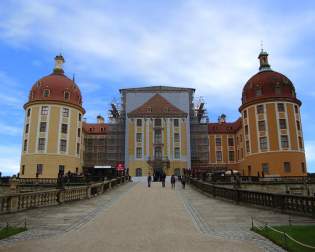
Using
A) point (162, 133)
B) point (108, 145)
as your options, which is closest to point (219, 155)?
point (162, 133)

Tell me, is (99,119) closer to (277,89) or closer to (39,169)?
(39,169)

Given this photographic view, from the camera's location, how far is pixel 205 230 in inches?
411

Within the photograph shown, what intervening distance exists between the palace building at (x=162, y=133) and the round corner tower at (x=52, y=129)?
139mm

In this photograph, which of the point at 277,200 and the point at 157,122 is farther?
the point at 157,122

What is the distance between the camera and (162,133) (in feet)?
200

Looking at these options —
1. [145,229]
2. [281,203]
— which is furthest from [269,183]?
[145,229]

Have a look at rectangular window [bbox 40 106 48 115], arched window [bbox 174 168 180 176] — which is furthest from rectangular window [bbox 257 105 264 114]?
rectangular window [bbox 40 106 48 115]

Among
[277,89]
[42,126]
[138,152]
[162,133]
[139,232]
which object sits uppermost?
[277,89]

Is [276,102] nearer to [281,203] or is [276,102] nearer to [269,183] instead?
[269,183]

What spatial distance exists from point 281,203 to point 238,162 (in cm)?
5133

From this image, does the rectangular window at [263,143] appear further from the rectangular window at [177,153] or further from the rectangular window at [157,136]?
the rectangular window at [157,136]

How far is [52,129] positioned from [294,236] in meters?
46.4

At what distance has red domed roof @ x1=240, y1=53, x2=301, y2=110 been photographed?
5112 centimetres

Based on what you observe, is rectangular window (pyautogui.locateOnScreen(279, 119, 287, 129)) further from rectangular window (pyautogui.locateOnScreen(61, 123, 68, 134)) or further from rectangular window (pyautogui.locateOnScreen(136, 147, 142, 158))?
rectangular window (pyautogui.locateOnScreen(61, 123, 68, 134))
